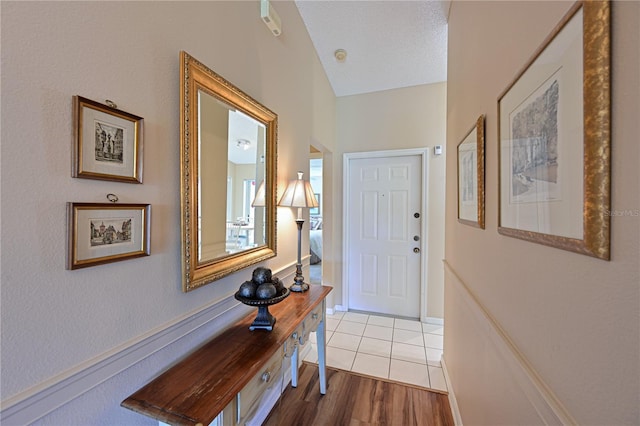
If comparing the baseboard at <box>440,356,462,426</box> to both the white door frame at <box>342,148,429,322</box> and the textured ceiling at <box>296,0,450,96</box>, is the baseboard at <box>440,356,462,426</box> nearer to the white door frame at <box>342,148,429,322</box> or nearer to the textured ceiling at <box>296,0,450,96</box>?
the white door frame at <box>342,148,429,322</box>

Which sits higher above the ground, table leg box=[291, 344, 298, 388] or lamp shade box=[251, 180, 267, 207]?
lamp shade box=[251, 180, 267, 207]

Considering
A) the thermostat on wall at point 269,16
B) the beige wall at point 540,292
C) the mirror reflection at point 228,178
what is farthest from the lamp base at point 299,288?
the thermostat on wall at point 269,16

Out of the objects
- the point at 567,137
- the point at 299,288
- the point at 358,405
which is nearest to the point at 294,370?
the point at 358,405

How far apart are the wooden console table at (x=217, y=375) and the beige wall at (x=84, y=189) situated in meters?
0.08

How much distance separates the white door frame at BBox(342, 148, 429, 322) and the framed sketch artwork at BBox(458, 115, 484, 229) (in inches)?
50.7

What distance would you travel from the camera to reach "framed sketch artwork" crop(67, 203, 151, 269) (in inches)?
26.9

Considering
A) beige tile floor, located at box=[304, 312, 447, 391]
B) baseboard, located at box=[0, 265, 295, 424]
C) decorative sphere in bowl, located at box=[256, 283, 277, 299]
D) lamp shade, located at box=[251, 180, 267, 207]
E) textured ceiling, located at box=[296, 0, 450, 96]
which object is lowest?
beige tile floor, located at box=[304, 312, 447, 391]

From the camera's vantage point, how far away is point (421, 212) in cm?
298

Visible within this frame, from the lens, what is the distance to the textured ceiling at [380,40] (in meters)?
1.99

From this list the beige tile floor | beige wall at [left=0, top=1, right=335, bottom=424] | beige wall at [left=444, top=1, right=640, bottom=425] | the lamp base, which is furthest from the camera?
the beige tile floor

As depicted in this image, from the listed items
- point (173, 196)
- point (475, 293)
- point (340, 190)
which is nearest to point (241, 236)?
point (173, 196)

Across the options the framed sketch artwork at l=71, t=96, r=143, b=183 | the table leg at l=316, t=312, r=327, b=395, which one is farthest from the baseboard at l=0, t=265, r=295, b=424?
the table leg at l=316, t=312, r=327, b=395

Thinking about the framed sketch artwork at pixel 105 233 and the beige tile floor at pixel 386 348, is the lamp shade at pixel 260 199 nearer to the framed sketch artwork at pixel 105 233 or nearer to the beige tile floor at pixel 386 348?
the framed sketch artwork at pixel 105 233

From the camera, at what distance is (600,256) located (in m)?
0.46
